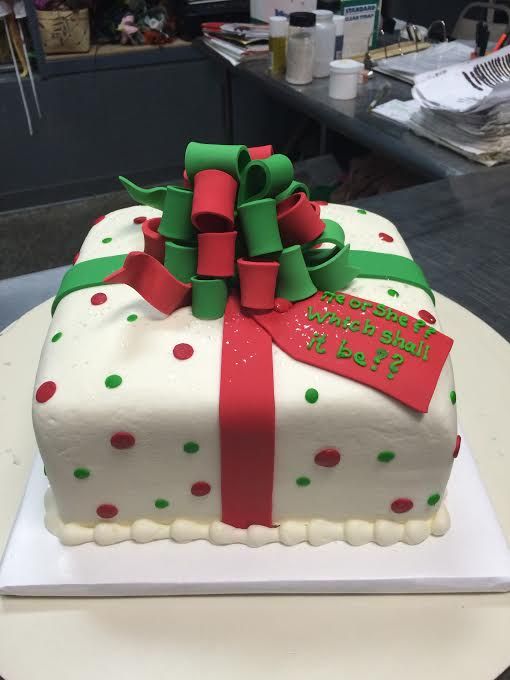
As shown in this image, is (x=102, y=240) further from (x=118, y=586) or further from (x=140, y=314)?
(x=118, y=586)

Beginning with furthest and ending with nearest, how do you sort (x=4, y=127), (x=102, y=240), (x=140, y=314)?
(x=4, y=127) → (x=102, y=240) → (x=140, y=314)

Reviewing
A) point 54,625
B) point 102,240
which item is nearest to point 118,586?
point 54,625

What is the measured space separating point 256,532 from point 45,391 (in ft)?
1.14

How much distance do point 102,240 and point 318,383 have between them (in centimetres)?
48

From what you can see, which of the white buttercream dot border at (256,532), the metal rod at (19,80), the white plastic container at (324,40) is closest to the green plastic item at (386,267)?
the white buttercream dot border at (256,532)

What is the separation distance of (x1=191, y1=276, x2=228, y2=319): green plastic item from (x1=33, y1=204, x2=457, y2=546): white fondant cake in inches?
0.6

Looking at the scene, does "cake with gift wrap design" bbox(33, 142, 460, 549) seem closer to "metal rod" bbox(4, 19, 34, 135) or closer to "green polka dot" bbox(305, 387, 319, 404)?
"green polka dot" bbox(305, 387, 319, 404)

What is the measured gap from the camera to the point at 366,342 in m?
0.80

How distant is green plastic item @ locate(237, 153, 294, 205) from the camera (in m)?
0.81

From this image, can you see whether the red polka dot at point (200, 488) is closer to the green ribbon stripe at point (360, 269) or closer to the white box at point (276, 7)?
the green ribbon stripe at point (360, 269)

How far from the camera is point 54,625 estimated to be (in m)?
0.79

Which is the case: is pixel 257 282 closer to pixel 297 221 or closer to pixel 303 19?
pixel 297 221

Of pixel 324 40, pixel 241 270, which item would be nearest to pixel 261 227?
Result: pixel 241 270

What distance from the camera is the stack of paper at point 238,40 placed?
277 cm
